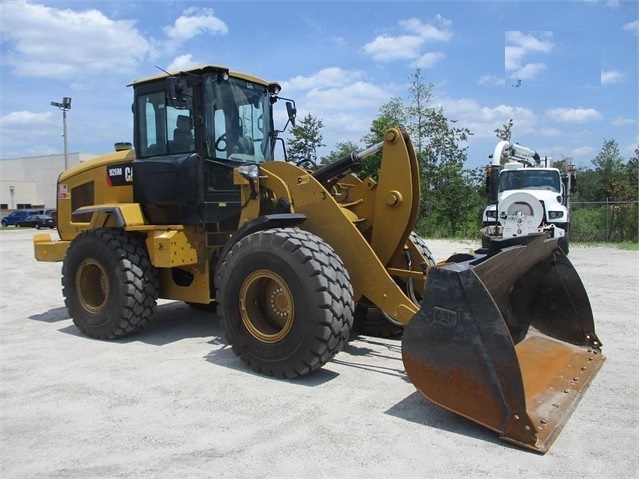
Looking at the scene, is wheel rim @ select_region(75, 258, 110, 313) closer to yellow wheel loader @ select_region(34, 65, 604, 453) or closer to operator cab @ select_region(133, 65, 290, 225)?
yellow wheel loader @ select_region(34, 65, 604, 453)

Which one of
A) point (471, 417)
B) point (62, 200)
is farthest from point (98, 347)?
point (471, 417)

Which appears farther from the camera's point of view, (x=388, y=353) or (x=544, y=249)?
(x=388, y=353)

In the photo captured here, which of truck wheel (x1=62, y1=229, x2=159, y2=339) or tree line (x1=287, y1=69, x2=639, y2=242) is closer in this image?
truck wheel (x1=62, y1=229, x2=159, y2=339)

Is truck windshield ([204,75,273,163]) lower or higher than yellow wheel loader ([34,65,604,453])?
higher

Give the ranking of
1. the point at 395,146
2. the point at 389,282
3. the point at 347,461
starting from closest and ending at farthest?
the point at 347,461, the point at 389,282, the point at 395,146

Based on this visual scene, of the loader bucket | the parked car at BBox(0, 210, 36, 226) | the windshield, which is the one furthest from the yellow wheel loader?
the parked car at BBox(0, 210, 36, 226)

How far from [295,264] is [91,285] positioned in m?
3.15

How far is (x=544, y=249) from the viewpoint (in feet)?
15.8

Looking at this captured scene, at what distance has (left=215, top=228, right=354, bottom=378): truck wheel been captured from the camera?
Result: 4289 millimetres

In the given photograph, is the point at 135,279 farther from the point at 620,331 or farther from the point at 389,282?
the point at 620,331

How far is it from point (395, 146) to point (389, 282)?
1.25 m

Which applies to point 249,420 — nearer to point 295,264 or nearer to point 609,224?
point 295,264

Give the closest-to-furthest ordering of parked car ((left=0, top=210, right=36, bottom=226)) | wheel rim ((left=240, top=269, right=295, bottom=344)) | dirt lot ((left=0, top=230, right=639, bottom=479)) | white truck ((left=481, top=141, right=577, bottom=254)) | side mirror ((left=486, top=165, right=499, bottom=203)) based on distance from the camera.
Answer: dirt lot ((left=0, top=230, right=639, bottom=479)) < wheel rim ((left=240, top=269, right=295, bottom=344)) < side mirror ((left=486, top=165, right=499, bottom=203)) < white truck ((left=481, top=141, right=577, bottom=254)) < parked car ((left=0, top=210, right=36, bottom=226))

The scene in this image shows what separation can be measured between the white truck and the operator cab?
26.2 feet
